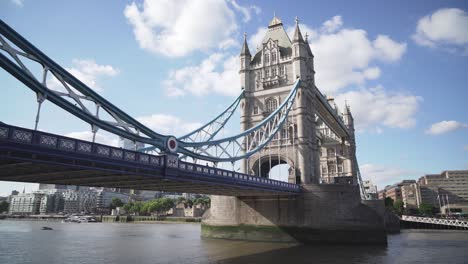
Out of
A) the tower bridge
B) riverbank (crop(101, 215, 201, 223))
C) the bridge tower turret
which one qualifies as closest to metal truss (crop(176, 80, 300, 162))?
the tower bridge

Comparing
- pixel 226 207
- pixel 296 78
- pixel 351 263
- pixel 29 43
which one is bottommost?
pixel 351 263

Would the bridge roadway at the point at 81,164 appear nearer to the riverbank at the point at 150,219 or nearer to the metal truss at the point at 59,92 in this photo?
the metal truss at the point at 59,92

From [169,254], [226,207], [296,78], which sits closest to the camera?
[169,254]

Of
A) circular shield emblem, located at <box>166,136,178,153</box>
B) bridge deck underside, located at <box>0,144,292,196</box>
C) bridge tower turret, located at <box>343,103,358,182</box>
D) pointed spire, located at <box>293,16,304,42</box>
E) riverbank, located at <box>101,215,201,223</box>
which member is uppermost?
pointed spire, located at <box>293,16,304,42</box>

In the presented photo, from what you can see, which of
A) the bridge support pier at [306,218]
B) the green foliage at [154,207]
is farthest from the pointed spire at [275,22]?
the green foliage at [154,207]

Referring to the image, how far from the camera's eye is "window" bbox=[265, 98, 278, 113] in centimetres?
3906

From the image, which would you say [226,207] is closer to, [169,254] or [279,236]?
[279,236]

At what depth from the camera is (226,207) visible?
1331 inches

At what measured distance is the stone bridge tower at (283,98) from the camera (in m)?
36.5

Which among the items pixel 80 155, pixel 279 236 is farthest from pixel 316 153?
pixel 80 155

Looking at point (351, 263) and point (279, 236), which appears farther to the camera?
point (279, 236)

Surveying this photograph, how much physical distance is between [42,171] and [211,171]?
8.98 meters

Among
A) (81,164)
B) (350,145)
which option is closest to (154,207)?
(350,145)

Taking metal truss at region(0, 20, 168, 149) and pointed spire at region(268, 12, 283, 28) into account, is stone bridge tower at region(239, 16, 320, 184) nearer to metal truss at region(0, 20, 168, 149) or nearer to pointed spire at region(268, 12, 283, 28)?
pointed spire at region(268, 12, 283, 28)
